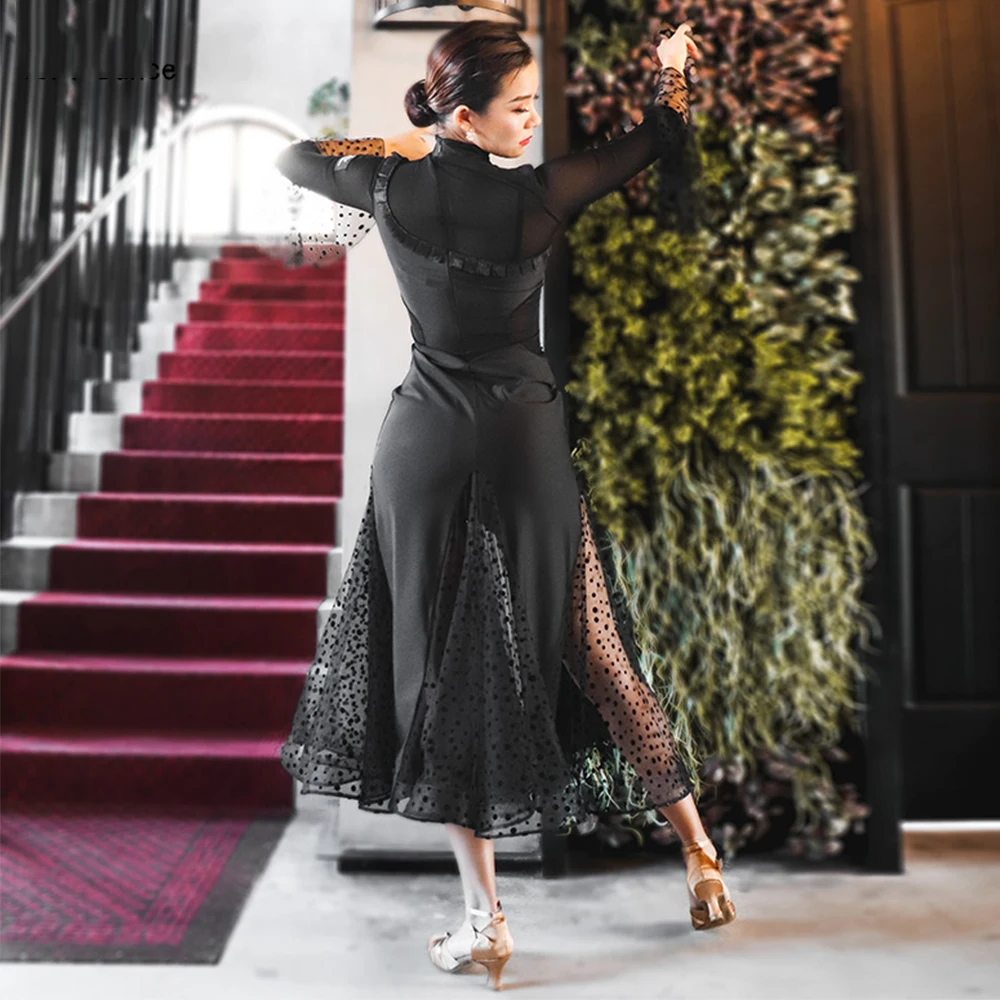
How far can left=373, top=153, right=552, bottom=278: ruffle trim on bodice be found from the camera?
907 mm

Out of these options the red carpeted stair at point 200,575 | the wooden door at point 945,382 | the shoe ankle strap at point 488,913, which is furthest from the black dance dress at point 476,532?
the wooden door at point 945,382

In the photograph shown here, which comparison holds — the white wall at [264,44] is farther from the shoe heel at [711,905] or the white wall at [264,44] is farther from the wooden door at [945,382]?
the wooden door at [945,382]

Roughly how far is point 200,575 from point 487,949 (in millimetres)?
882

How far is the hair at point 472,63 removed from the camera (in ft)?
2.86

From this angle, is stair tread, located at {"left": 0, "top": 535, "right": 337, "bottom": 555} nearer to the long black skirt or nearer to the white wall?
the long black skirt

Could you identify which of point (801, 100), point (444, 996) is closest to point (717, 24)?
point (801, 100)

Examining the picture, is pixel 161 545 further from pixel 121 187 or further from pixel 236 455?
pixel 121 187

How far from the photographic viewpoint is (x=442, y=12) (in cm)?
92

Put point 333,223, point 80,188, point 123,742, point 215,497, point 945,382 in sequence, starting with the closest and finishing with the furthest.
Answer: point 333,223
point 80,188
point 215,497
point 123,742
point 945,382

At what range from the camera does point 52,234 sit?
151 cm

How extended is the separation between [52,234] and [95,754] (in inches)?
37.5

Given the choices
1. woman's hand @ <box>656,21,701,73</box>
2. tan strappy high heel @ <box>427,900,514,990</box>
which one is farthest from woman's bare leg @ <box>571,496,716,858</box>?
woman's hand @ <box>656,21,701,73</box>

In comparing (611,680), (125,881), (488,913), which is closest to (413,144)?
(611,680)

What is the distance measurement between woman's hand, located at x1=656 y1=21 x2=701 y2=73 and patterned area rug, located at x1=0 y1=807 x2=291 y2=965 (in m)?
1.35
